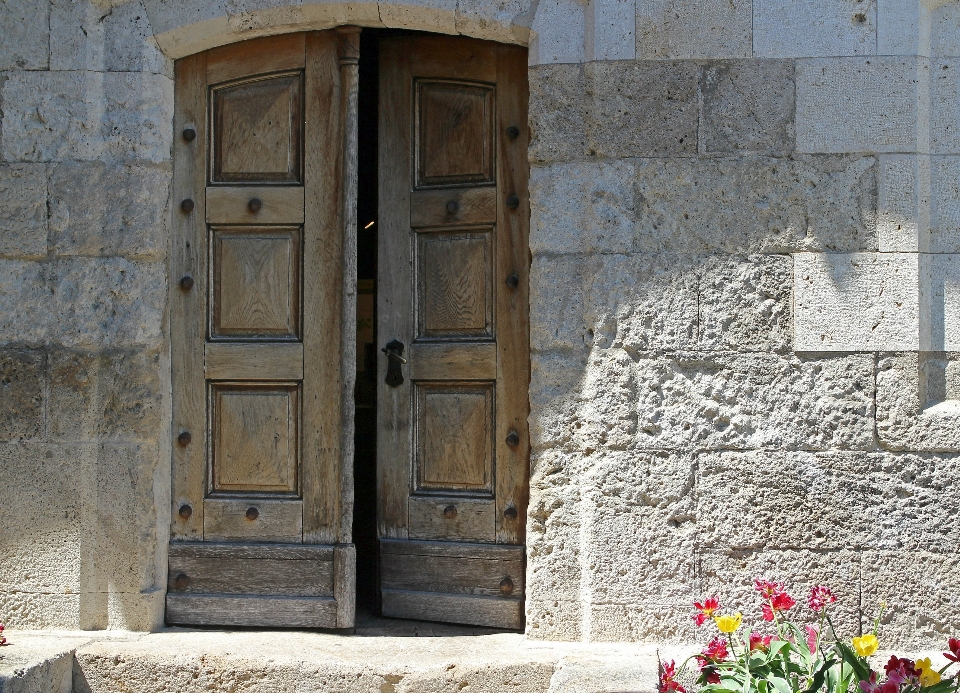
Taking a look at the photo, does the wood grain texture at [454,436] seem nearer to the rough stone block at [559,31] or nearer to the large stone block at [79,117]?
the rough stone block at [559,31]

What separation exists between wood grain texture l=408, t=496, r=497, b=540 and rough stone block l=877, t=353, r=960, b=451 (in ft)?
4.60

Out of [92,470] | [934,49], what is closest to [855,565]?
[934,49]

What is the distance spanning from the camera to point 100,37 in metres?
3.48

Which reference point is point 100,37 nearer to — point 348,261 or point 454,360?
point 348,261

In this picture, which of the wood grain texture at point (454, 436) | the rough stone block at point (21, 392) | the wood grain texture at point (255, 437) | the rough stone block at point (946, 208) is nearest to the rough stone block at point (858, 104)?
the rough stone block at point (946, 208)

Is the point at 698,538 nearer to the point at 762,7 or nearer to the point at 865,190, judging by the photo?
the point at 865,190

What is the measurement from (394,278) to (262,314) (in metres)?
0.53

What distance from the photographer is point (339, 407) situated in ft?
11.7

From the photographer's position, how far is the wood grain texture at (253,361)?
11.8ft

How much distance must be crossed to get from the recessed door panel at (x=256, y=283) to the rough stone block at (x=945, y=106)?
90.5 inches

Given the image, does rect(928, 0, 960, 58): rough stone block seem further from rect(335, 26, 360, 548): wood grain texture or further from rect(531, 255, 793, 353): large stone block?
rect(335, 26, 360, 548): wood grain texture

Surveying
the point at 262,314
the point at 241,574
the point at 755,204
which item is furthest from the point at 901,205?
the point at 241,574

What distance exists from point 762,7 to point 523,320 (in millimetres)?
1366

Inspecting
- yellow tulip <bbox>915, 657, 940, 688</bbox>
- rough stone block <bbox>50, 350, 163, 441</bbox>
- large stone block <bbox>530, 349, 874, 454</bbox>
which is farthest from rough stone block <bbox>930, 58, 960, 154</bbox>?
rough stone block <bbox>50, 350, 163, 441</bbox>
